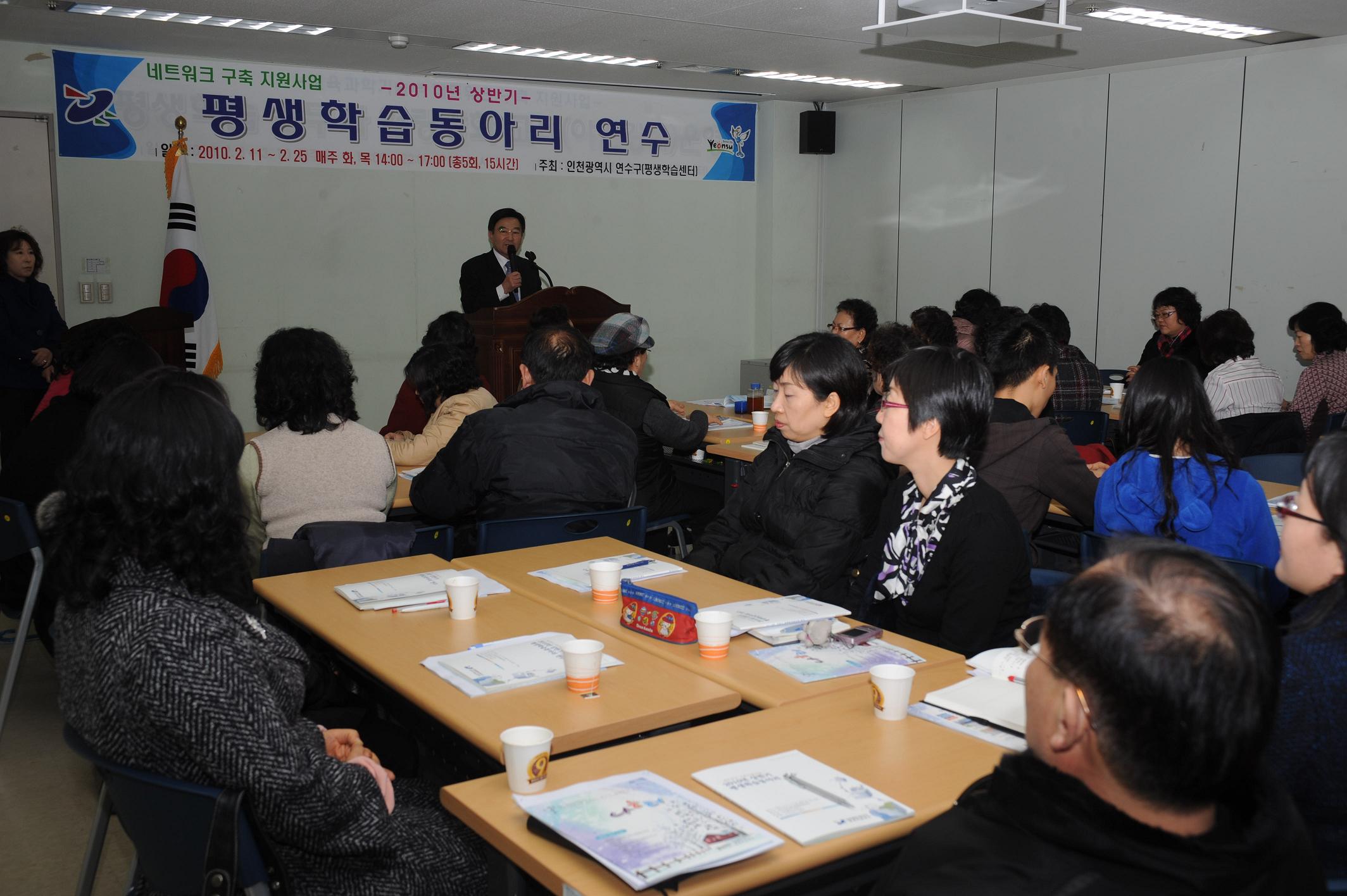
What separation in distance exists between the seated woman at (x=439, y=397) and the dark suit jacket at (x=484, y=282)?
2658mm

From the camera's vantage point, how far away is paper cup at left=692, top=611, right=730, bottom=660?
7.73ft

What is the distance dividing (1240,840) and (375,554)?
259 cm

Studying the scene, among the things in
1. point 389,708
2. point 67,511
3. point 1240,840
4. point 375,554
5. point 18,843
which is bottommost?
point 18,843

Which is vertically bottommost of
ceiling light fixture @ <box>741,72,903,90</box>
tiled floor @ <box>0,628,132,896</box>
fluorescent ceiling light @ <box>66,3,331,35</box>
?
tiled floor @ <box>0,628,132,896</box>

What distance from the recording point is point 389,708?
8.94 ft

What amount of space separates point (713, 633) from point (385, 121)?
264 inches

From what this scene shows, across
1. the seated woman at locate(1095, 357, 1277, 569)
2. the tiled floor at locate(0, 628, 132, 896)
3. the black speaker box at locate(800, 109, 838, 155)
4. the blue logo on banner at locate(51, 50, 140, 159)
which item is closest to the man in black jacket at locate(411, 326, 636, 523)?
the tiled floor at locate(0, 628, 132, 896)

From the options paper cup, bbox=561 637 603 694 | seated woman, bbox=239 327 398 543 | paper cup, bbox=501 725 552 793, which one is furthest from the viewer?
seated woman, bbox=239 327 398 543

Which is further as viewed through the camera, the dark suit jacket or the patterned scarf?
the dark suit jacket

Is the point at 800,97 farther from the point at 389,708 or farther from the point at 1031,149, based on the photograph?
the point at 389,708

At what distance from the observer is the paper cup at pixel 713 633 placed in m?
2.36

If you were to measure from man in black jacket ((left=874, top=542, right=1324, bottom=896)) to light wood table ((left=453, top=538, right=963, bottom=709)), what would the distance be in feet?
3.24

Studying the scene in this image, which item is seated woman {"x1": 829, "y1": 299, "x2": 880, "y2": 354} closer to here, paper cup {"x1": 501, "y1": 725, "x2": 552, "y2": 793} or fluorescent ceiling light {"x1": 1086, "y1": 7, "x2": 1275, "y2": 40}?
fluorescent ceiling light {"x1": 1086, "y1": 7, "x2": 1275, "y2": 40}

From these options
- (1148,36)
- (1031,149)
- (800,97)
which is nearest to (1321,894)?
(1148,36)
